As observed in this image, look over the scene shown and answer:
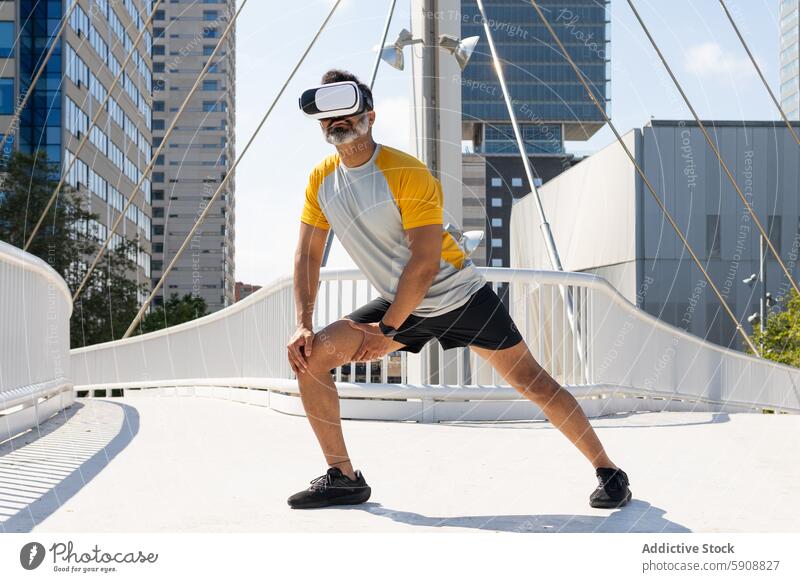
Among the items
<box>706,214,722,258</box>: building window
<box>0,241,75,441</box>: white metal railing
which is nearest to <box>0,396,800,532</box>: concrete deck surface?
<box>0,241,75,441</box>: white metal railing

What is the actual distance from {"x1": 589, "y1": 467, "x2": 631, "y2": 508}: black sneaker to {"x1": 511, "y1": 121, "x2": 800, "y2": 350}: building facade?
3039 cm

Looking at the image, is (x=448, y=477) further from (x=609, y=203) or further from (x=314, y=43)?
(x=609, y=203)

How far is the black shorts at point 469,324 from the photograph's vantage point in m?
3.03

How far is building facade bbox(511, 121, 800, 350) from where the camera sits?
3359cm

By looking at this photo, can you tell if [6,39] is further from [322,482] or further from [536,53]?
[322,482]

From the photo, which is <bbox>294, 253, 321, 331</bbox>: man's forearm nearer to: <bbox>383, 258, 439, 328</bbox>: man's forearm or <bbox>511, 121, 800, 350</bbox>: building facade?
<bbox>383, 258, 439, 328</bbox>: man's forearm

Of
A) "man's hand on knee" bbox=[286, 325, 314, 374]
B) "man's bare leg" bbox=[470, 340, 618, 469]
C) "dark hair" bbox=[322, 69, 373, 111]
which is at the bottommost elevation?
"man's bare leg" bbox=[470, 340, 618, 469]

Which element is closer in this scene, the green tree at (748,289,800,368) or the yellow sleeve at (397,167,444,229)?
the yellow sleeve at (397,167,444,229)

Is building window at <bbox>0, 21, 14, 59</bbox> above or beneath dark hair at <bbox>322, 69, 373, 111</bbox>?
above

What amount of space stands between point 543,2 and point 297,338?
16.4m

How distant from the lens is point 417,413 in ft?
21.1

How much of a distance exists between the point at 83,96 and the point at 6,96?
7189 millimetres

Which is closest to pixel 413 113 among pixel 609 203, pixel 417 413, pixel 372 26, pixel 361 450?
pixel 372 26

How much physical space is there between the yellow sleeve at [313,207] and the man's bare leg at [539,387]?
0.68 meters
